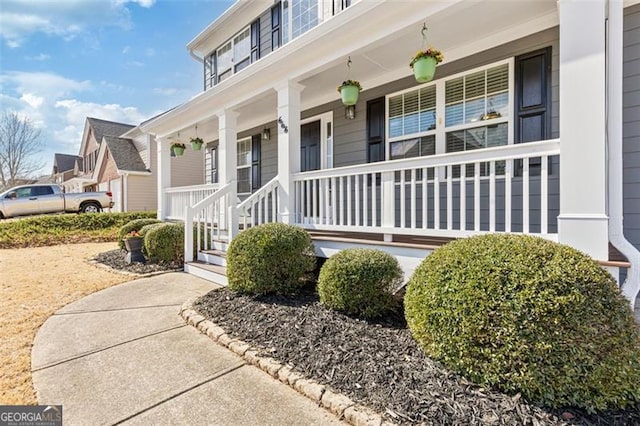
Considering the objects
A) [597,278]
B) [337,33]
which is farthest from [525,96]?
[597,278]

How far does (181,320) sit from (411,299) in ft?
9.39

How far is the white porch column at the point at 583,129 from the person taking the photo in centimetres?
277

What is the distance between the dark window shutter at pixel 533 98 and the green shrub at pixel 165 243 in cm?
648

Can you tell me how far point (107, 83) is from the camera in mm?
16406

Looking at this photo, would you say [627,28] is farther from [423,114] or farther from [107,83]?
[107,83]

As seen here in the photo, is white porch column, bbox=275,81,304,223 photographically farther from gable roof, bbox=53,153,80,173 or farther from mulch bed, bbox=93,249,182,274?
gable roof, bbox=53,153,80,173

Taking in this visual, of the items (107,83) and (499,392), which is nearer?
(499,392)

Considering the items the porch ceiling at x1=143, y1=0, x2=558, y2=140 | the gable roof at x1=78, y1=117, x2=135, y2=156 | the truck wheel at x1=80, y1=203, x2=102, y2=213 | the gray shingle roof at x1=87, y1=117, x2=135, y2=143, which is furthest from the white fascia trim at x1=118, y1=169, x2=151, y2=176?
the porch ceiling at x1=143, y1=0, x2=558, y2=140

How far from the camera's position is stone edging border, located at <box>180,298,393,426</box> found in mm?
2123

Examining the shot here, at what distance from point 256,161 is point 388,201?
601cm

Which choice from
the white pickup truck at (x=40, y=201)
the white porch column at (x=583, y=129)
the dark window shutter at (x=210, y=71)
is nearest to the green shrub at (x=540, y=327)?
the white porch column at (x=583, y=129)
